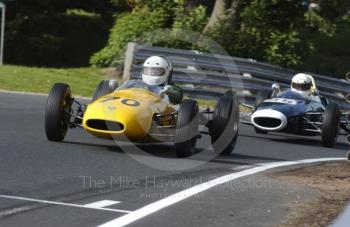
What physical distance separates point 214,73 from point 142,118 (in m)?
10.7

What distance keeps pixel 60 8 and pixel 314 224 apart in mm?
29773

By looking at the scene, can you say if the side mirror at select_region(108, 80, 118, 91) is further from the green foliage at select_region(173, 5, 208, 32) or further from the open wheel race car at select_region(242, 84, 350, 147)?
the green foliage at select_region(173, 5, 208, 32)

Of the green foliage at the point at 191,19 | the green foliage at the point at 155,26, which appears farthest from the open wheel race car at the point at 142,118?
the green foliage at the point at 191,19

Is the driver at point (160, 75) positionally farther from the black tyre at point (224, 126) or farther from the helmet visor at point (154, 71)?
the black tyre at point (224, 126)

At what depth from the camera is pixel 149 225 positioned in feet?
23.6

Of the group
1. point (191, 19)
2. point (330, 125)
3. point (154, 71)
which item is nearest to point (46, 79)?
point (191, 19)

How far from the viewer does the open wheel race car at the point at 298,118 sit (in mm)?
14992

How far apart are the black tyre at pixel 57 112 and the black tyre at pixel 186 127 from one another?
1.59 m

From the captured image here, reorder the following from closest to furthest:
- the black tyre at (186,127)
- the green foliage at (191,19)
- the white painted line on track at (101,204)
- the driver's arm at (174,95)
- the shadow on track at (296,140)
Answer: the white painted line on track at (101,204) < the black tyre at (186,127) < the driver's arm at (174,95) < the shadow on track at (296,140) < the green foliage at (191,19)

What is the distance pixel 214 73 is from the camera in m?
21.9

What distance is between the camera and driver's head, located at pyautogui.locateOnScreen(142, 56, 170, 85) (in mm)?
12500

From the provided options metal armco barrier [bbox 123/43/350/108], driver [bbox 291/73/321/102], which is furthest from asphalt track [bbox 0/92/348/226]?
metal armco barrier [bbox 123/43/350/108]

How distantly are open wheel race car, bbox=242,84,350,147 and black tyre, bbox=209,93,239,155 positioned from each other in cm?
252

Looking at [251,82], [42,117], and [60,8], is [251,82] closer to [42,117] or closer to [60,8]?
[42,117]
